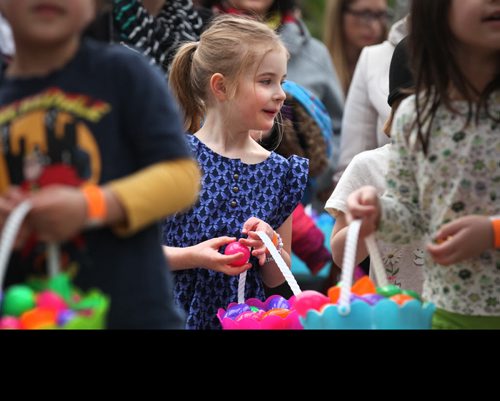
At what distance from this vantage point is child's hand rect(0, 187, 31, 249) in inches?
108

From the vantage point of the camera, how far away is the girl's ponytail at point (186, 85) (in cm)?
480

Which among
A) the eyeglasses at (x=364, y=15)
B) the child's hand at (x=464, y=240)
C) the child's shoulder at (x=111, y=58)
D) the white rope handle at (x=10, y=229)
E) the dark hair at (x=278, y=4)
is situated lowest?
the child's hand at (x=464, y=240)

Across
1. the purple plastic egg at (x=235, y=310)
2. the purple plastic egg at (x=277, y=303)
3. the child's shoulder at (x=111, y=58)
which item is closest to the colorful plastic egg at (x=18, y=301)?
the child's shoulder at (x=111, y=58)

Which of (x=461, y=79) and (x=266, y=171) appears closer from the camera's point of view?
→ (x=461, y=79)

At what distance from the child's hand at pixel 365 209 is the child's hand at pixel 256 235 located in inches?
43.7

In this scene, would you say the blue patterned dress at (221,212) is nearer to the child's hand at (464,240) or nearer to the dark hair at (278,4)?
the child's hand at (464,240)

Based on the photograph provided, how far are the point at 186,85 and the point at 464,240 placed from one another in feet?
6.37

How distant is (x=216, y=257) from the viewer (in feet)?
13.9

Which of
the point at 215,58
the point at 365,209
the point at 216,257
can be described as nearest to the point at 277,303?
the point at 216,257

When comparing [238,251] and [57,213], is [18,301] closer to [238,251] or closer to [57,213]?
[57,213]
